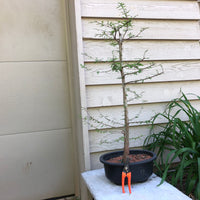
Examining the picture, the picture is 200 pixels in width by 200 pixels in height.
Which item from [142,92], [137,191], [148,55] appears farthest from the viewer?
[148,55]

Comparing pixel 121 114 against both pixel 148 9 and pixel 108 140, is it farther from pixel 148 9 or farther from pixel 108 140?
pixel 148 9

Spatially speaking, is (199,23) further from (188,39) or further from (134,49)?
(134,49)

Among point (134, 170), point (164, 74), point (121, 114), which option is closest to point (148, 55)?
point (164, 74)

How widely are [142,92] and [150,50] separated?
0.37 m

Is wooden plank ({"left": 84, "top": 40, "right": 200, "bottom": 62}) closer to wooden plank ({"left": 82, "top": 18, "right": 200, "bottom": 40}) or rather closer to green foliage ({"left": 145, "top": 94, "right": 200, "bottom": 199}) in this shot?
wooden plank ({"left": 82, "top": 18, "right": 200, "bottom": 40})

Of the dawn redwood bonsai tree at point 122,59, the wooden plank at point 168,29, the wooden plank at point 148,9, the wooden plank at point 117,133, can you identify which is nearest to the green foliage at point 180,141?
the wooden plank at point 117,133

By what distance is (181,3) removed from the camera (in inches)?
69.9

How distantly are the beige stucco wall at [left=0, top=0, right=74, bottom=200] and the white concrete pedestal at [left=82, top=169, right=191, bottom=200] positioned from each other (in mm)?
588

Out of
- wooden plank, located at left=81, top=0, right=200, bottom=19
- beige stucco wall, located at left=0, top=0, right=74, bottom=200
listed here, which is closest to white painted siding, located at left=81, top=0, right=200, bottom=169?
wooden plank, located at left=81, top=0, right=200, bottom=19

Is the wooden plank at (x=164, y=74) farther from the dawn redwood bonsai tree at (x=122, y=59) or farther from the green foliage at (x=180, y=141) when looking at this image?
the green foliage at (x=180, y=141)

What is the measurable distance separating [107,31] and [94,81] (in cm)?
38

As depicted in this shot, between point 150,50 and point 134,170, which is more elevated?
point 150,50

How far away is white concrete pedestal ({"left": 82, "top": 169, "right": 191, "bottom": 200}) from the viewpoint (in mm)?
1102

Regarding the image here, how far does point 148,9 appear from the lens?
5.59 ft
